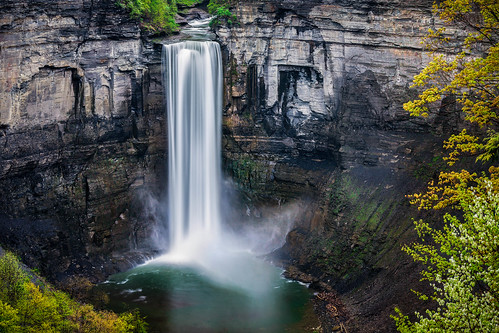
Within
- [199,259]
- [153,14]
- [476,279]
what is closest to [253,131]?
[199,259]

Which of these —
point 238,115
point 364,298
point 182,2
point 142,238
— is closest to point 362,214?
point 364,298

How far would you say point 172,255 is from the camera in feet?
128

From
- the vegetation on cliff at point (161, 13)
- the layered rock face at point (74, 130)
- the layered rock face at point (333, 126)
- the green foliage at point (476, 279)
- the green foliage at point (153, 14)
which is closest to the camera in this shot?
the green foliage at point (476, 279)

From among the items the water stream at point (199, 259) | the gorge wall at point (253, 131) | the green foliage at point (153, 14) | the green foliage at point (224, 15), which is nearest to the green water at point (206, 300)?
the water stream at point (199, 259)

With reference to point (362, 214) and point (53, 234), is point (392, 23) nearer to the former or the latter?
point (362, 214)

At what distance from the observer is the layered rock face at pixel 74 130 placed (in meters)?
34.1

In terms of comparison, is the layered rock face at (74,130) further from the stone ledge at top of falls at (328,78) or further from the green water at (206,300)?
the stone ledge at top of falls at (328,78)

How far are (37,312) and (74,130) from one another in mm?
18802

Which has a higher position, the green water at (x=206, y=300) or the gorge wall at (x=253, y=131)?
the gorge wall at (x=253, y=131)

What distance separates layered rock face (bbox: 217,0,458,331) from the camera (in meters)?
34.7

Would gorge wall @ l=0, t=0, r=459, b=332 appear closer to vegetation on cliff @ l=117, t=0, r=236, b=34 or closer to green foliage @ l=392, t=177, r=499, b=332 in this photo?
vegetation on cliff @ l=117, t=0, r=236, b=34

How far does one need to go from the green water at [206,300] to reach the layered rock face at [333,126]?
266cm

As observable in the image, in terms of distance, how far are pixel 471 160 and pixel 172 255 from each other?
20.6m

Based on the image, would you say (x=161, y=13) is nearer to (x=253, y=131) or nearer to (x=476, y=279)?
(x=253, y=131)
